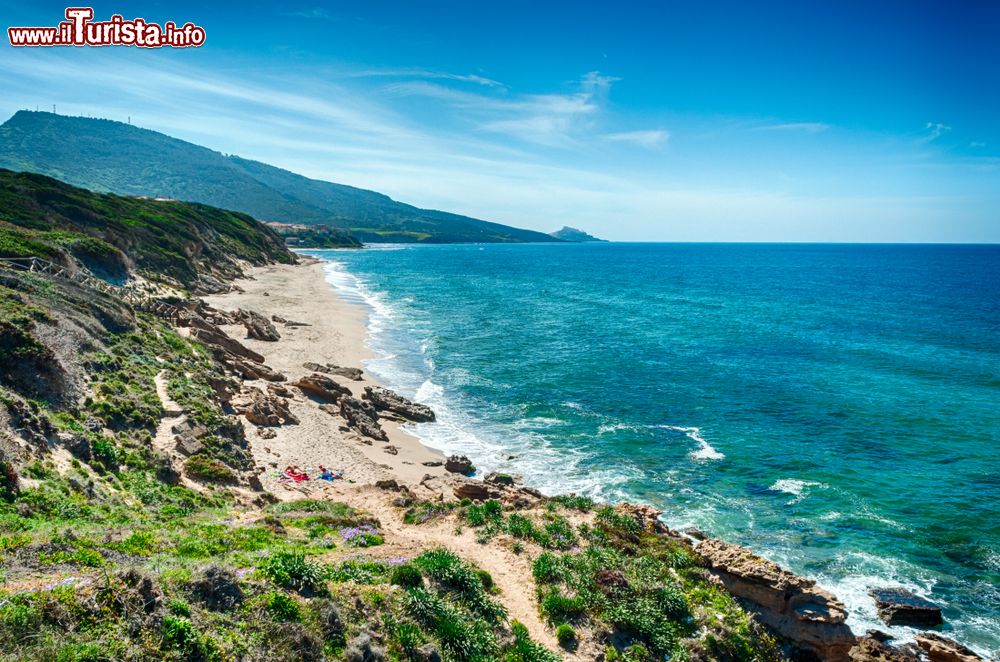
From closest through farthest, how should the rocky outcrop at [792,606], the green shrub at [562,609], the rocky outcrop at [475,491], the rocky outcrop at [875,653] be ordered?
the green shrub at [562,609], the rocky outcrop at [875,653], the rocky outcrop at [792,606], the rocky outcrop at [475,491]

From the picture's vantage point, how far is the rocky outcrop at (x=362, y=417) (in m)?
33.3

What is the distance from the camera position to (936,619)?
18734 mm

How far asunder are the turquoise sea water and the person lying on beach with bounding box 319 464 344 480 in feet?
25.4

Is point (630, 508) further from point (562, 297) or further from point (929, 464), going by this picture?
point (562, 297)

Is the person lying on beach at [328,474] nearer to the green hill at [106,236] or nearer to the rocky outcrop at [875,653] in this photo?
the rocky outcrop at [875,653]

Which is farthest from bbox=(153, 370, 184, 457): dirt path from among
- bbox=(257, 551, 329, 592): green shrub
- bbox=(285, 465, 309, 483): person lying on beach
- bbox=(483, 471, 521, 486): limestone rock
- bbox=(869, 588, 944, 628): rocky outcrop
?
bbox=(869, 588, 944, 628): rocky outcrop

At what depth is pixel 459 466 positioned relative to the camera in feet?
96.1

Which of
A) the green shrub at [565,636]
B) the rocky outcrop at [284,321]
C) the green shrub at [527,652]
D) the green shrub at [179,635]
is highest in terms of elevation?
the green shrub at [179,635]

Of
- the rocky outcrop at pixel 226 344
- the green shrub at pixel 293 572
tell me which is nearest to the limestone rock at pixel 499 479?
the green shrub at pixel 293 572

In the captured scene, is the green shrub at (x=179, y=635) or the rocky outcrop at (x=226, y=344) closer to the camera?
the green shrub at (x=179, y=635)

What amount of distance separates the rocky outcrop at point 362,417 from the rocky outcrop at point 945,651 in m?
26.2

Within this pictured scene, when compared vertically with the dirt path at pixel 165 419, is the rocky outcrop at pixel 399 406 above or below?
below

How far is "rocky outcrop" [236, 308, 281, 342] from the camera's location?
50625 millimetres

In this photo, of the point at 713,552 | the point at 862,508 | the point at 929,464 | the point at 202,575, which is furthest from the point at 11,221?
the point at 929,464
